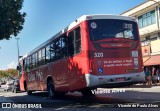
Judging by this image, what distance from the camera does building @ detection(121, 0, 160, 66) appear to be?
32875mm

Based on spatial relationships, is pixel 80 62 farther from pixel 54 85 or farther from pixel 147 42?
pixel 147 42

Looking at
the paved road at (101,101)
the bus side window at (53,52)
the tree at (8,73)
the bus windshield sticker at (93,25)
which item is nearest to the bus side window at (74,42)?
the bus windshield sticker at (93,25)

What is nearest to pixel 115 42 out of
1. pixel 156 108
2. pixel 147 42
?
pixel 156 108

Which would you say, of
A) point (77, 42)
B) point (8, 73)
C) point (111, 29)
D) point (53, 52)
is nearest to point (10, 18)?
point (53, 52)

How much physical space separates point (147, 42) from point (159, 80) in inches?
223

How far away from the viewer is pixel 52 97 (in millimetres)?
17672

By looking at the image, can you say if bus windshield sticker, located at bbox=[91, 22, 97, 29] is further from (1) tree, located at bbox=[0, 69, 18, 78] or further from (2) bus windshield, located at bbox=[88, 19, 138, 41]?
(1) tree, located at bbox=[0, 69, 18, 78]

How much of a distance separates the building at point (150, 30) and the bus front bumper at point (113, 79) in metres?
19.3

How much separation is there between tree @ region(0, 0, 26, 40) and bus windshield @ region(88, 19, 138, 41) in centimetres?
567

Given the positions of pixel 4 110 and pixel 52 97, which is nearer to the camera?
pixel 4 110

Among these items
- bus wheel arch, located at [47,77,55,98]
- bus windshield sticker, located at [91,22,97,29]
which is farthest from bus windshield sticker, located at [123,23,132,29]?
bus wheel arch, located at [47,77,55,98]

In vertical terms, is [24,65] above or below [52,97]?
above

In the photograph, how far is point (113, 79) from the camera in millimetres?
12391

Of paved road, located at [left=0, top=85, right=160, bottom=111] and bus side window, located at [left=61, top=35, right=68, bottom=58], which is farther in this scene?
bus side window, located at [left=61, top=35, right=68, bottom=58]
